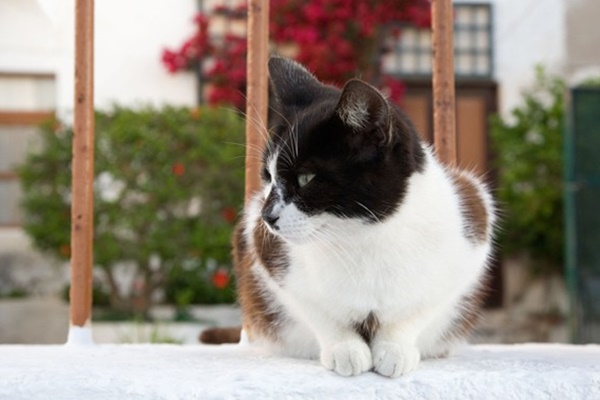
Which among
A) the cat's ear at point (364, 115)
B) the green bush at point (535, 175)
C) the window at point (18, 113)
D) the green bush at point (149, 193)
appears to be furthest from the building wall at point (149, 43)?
the cat's ear at point (364, 115)

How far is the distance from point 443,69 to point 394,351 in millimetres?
655

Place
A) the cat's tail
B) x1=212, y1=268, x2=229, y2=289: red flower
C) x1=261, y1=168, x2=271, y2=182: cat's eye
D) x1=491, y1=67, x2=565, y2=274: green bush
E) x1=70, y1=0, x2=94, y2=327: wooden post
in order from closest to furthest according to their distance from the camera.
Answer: x1=261, y1=168, x2=271, y2=182: cat's eye → x1=70, y1=0, x2=94, y2=327: wooden post → the cat's tail → x1=212, y1=268, x2=229, y2=289: red flower → x1=491, y1=67, x2=565, y2=274: green bush

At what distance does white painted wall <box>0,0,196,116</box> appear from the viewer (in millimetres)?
5723

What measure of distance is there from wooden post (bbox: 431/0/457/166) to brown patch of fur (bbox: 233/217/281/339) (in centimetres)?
45

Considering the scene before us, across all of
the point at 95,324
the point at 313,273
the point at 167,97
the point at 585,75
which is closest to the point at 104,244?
the point at 95,324

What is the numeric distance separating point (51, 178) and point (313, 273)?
3.72 meters

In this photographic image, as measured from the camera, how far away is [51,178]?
4.58m

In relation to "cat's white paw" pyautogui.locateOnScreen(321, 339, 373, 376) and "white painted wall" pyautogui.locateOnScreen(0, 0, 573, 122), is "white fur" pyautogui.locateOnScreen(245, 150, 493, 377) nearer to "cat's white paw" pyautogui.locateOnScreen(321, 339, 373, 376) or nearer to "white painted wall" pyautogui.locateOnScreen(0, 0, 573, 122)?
"cat's white paw" pyautogui.locateOnScreen(321, 339, 373, 376)

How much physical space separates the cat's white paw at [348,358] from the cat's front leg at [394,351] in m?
0.02

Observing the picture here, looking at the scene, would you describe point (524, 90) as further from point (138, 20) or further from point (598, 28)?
point (138, 20)

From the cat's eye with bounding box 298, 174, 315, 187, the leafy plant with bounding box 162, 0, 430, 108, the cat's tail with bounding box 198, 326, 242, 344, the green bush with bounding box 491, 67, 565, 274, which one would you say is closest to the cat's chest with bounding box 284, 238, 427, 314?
the cat's eye with bounding box 298, 174, 315, 187

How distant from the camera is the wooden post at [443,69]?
5.03 ft

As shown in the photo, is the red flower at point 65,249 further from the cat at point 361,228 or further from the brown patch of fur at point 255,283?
the cat at point 361,228

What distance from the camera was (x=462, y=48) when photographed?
622 centimetres
